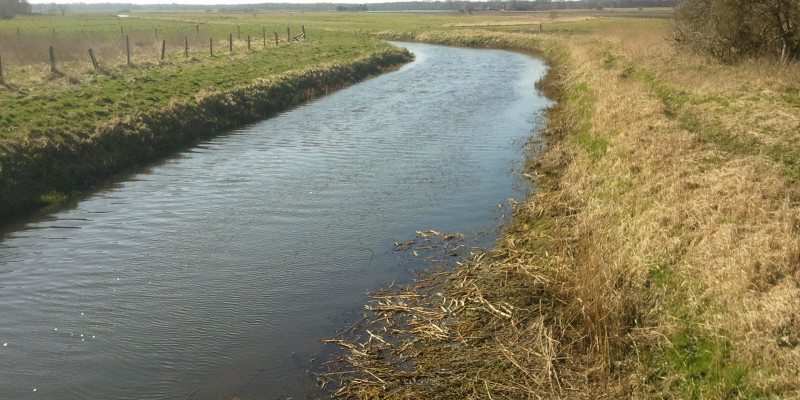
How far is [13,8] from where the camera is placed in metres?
82.4

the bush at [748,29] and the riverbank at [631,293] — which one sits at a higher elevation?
the bush at [748,29]

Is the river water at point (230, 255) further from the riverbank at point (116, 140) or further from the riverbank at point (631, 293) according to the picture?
the riverbank at point (631, 293)

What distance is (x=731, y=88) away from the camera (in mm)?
17344

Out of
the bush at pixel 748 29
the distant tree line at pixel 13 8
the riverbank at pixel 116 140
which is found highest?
the distant tree line at pixel 13 8

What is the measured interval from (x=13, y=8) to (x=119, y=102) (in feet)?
263

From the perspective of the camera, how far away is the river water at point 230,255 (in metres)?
7.59

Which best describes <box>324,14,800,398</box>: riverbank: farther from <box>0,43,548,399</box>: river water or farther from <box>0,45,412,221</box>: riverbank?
<box>0,45,412,221</box>: riverbank

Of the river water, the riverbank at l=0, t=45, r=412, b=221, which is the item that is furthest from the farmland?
the river water

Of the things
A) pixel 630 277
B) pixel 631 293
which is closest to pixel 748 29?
pixel 630 277

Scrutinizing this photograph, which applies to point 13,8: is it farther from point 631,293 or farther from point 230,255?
point 631,293

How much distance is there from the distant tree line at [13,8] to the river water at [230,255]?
7460cm

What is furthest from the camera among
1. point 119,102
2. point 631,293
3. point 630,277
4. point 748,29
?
point 748,29

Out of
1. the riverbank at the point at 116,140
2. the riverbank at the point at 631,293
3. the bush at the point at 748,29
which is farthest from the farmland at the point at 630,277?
the bush at the point at 748,29

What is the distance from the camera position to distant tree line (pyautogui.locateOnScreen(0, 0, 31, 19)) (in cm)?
7648
